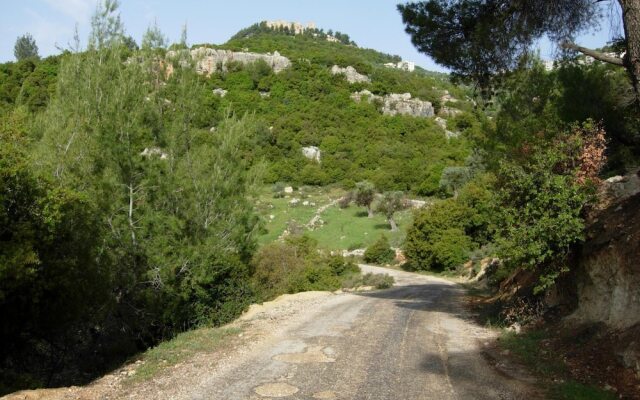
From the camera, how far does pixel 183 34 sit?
14086 mm

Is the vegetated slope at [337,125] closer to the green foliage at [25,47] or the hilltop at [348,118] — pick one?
the hilltop at [348,118]

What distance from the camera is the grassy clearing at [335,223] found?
51.4 meters

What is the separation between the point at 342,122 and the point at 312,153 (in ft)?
47.8

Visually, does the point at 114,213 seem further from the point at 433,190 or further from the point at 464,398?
the point at 433,190

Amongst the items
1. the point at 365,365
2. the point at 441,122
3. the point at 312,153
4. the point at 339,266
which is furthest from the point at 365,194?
the point at 365,365

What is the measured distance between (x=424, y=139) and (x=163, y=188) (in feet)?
281

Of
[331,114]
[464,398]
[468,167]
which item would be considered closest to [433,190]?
[468,167]

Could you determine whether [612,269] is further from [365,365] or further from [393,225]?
[393,225]

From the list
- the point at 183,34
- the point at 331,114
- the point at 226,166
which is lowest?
the point at 226,166

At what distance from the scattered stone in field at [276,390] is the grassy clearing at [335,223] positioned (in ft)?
126

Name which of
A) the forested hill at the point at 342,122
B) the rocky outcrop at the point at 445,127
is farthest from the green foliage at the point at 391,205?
the rocky outcrop at the point at 445,127

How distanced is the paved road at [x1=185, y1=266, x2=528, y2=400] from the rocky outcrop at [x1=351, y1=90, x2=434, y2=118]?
95.3m

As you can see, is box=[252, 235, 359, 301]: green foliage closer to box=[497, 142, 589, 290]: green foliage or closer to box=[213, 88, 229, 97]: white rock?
box=[497, 142, 589, 290]: green foliage

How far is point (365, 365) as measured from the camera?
817cm
